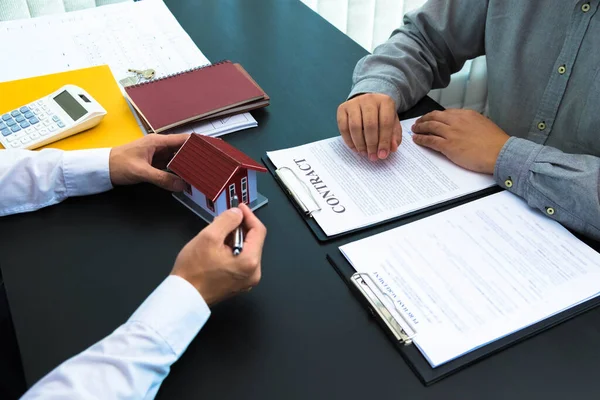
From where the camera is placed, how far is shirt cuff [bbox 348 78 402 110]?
953 mm

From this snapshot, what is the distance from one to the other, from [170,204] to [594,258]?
0.59m

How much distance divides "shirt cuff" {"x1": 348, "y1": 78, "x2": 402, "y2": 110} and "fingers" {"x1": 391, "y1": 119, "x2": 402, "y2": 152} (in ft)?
0.23

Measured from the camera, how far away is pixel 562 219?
2.39 feet

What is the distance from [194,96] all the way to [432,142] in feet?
1.41

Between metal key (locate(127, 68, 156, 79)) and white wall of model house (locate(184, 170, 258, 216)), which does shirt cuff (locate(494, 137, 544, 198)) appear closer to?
white wall of model house (locate(184, 170, 258, 216))

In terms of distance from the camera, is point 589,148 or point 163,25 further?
point 163,25

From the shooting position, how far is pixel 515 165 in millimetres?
780

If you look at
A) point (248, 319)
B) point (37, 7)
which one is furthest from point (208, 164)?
point (37, 7)

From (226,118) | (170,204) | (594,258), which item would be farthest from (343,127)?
(594,258)

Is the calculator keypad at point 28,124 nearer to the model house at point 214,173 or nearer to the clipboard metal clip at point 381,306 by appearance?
the model house at point 214,173

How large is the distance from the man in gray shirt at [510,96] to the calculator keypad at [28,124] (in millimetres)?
494

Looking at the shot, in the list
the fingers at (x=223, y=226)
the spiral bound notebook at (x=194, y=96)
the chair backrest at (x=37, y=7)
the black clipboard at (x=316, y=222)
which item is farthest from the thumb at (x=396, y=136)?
the chair backrest at (x=37, y=7)

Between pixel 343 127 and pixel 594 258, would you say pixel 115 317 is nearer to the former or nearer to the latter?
pixel 343 127

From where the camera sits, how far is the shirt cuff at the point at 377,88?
953mm
